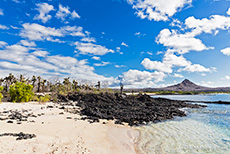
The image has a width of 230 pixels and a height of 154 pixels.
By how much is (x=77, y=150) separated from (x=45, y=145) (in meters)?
1.74

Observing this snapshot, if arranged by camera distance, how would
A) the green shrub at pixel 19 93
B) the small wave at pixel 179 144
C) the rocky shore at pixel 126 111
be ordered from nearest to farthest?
the small wave at pixel 179 144 < the rocky shore at pixel 126 111 < the green shrub at pixel 19 93

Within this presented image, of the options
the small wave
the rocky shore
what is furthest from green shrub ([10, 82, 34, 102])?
the small wave

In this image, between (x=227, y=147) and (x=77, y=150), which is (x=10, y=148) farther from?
(x=227, y=147)

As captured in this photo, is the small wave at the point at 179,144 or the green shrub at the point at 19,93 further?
the green shrub at the point at 19,93

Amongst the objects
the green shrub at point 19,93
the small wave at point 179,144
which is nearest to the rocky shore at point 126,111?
the small wave at point 179,144

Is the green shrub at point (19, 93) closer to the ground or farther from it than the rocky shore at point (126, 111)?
farther from it

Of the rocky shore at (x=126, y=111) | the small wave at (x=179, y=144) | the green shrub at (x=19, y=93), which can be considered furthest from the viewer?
the green shrub at (x=19, y=93)

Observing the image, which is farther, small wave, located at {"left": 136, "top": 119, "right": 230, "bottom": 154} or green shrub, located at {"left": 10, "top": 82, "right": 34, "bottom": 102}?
green shrub, located at {"left": 10, "top": 82, "right": 34, "bottom": 102}

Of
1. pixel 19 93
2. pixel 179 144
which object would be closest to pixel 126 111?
pixel 179 144

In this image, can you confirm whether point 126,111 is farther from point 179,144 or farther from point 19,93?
point 19,93

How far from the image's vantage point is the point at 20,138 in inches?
301

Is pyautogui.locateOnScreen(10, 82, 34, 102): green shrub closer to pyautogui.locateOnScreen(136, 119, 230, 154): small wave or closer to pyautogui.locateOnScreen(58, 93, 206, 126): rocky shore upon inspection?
pyautogui.locateOnScreen(58, 93, 206, 126): rocky shore

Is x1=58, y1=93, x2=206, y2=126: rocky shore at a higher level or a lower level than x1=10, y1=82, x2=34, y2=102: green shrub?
lower

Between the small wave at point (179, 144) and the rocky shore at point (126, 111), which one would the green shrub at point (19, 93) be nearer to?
the rocky shore at point (126, 111)
